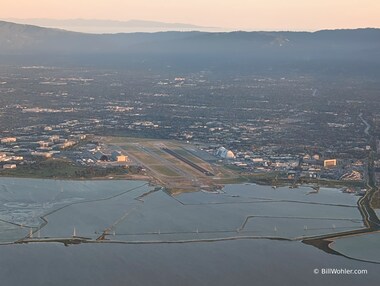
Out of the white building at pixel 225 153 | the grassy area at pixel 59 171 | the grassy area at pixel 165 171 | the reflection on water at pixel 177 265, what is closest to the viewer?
the reflection on water at pixel 177 265

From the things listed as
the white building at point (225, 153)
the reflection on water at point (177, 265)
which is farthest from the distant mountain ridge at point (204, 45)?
the reflection on water at point (177, 265)

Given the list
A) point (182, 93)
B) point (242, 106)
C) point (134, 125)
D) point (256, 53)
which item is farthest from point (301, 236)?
point (256, 53)

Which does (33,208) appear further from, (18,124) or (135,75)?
(135,75)

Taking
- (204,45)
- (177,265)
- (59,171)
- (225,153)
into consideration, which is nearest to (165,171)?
(59,171)

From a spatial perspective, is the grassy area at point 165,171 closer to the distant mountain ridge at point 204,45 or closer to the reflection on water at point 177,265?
the reflection on water at point 177,265

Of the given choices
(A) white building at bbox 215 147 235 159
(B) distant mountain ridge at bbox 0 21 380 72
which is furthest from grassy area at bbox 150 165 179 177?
(B) distant mountain ridge at bbox 0 21 380 72

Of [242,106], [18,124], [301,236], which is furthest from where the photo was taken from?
[242,106]

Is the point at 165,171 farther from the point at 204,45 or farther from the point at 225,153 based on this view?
the point at 204,45

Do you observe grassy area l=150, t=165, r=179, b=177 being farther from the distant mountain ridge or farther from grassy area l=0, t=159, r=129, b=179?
the distant mountain ridge
